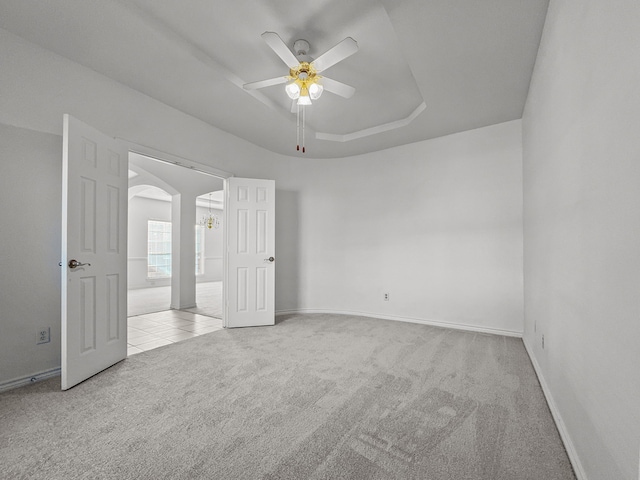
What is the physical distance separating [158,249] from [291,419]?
9.31 metres

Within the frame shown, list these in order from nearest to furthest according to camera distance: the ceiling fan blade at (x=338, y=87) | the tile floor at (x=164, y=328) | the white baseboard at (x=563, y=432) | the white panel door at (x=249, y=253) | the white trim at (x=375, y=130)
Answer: the white baseboard at (x=563, y=432) < the ceiling fan blade at (x=338, y=87) < the tile floor at (x=164, y=328) < the white trim at (x=375, y=130) < the white panel door at (x=249, y=253)

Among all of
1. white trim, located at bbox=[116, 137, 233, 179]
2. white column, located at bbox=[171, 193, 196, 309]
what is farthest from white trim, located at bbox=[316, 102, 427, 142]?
white column, located at bbox=[171, 193, 196, 309]

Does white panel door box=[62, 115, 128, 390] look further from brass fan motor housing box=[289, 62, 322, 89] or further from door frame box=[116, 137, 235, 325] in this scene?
brass fan motor housing box=[289, 62, 322, 89]

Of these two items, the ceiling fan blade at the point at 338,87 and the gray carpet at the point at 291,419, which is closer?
the gray carpet at the point at 291,419

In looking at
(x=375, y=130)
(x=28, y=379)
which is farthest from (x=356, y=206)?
(x=28, y=379)

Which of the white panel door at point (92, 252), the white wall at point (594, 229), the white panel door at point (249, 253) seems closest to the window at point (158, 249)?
the white panel door at point (249, 253)

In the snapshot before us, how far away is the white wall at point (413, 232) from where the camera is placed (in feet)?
12.0

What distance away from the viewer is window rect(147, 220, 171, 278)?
9.27 meters

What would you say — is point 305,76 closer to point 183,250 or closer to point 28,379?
point 28,379

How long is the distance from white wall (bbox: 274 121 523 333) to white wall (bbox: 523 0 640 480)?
164 cm

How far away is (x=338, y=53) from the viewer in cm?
213

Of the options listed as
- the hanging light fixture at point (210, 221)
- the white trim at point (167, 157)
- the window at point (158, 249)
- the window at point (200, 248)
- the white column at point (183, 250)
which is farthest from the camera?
the window at point (200, 248)

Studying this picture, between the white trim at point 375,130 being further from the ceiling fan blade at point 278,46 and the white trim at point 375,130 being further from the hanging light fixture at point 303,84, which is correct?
the ceiling fan blade at point 278,46

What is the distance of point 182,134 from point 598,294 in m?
3.94
